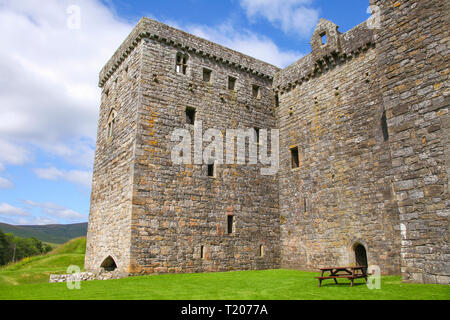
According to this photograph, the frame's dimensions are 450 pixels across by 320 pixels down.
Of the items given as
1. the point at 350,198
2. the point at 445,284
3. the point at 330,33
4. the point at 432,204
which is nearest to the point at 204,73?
the point at 330,33

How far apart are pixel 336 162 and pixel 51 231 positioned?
150 meters

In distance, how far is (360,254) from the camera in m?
13.3

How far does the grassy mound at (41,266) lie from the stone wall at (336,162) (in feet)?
34.2

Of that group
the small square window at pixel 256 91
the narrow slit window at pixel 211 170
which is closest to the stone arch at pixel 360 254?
the narrow slit window at pixel 211 170

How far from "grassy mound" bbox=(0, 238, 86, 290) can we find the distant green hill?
103580 millimetres

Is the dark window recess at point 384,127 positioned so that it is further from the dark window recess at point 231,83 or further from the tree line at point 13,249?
the tree line at point 13,249

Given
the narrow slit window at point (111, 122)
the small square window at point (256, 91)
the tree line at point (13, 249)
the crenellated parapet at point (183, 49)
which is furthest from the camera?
the tree line at point (13, 249)

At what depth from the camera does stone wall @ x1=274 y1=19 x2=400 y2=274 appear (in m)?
12.6

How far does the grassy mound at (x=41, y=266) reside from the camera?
14047 mm

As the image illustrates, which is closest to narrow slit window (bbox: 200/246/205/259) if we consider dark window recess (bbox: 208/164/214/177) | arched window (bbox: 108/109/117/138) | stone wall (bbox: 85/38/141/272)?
stone wall (bbox: 85/38/141/272)

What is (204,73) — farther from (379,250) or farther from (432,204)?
(432,204)

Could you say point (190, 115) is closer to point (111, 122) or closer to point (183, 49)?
point (183, 49)

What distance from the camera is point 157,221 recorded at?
13.2m

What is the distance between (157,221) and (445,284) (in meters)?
9.21
